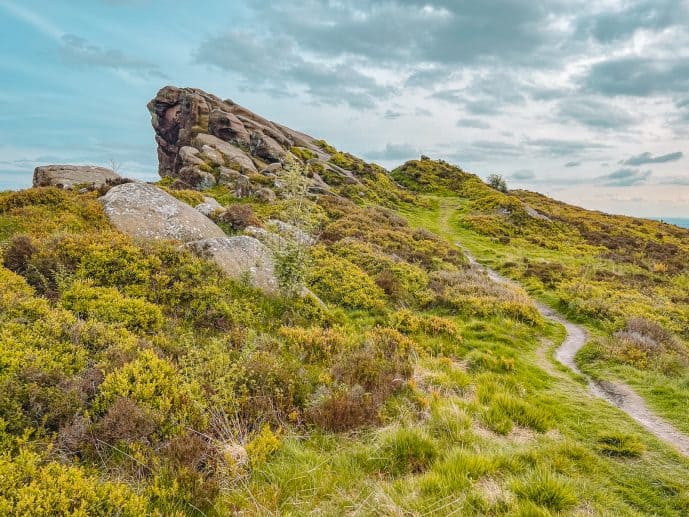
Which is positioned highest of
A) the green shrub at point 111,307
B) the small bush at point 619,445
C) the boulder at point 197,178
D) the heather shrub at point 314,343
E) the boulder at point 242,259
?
the boulder at point 197,178

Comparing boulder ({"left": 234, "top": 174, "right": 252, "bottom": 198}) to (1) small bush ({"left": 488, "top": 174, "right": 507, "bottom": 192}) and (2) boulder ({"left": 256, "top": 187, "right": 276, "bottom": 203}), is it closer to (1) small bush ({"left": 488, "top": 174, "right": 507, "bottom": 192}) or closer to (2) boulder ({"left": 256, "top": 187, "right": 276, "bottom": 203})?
(2) boulder ({"left": 256, "top": 187, "right": 276, "bottom": 203})

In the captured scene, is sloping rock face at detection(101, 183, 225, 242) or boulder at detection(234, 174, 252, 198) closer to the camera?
sloping rock face at detection(101, 183, 225, 242)

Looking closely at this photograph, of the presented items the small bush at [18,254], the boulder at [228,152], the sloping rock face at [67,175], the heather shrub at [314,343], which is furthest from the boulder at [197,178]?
the heather shrub at [314,343]

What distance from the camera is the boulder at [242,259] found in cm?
1176

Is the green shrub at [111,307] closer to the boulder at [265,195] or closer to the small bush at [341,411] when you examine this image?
the small bush at [341,411]

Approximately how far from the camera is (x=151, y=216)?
527 inches

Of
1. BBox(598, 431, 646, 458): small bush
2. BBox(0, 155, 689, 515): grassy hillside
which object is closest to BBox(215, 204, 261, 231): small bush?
BBox(0, 155, 689, 515): grassy hillside

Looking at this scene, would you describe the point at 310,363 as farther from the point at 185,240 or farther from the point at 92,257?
the point at 185,240

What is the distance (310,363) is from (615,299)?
16525mm

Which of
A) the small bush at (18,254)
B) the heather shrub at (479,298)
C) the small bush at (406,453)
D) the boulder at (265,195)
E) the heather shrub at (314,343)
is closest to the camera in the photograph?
the small bush at (406,453)

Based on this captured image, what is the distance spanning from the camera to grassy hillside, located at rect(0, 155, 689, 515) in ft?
14.9

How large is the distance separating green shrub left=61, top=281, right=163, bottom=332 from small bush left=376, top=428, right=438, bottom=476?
5.41 metres

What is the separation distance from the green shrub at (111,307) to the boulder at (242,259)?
130 inches

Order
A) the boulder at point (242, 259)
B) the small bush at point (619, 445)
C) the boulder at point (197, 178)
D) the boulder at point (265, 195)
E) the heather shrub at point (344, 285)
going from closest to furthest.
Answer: the small bush at point (619, 445) < the boulder at point (242, 259) < the heather shrub at point (344, 285) < the boulder at point (265, 195) < the boulder at point (197, 178)
